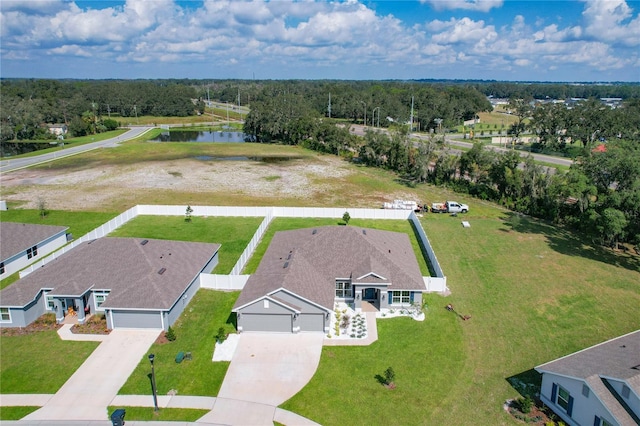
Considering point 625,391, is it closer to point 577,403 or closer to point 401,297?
point 577,403

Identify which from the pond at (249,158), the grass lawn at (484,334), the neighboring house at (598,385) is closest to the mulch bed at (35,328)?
the grass lawn at (484,334)

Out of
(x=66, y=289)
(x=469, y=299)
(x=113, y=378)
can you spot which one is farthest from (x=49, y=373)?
(x=469, y=299)

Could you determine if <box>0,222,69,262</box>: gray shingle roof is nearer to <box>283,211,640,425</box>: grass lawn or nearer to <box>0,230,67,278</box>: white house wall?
<box>0,230,67,278</box>: white house wall

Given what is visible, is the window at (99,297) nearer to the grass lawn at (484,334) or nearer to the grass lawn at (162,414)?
the grass lawn at (162,414)

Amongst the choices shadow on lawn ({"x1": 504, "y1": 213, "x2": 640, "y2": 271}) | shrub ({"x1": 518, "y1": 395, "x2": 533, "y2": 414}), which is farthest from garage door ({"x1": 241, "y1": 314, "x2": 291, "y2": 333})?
shadow on lawn ({"x1": 504, "y1": 213, "x2": 640, "y2": 271})

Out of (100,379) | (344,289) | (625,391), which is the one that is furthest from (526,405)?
(100,379)
